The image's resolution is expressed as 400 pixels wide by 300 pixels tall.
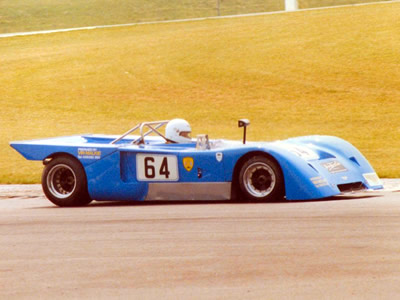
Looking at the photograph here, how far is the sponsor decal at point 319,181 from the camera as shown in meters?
10.0

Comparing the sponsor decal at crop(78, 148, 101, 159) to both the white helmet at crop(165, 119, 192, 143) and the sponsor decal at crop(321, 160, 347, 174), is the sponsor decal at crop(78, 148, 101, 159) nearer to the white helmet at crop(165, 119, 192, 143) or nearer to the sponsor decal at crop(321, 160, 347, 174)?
the white helmet at crop(165, 119, 192, 143)

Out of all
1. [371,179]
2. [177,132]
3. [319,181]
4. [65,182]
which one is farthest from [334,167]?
[65,182]

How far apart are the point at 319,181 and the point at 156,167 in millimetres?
1949

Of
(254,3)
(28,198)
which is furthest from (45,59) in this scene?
(28,198)

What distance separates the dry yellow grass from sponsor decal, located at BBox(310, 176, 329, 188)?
4.72 metres

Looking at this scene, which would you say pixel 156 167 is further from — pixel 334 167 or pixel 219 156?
pixel 334 167

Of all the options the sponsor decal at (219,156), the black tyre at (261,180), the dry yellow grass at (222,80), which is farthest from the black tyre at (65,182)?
the dry yellow grass at (222,80)

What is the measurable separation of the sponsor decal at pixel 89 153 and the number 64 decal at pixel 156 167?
20.3 inches

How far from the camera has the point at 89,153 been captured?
1108 centimetres

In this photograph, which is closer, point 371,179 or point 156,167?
point 156,167

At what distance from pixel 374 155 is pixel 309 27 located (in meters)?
26.4

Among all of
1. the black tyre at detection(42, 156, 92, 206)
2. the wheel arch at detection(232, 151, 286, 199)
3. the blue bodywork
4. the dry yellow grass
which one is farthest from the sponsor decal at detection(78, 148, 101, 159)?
the dry yellow grass

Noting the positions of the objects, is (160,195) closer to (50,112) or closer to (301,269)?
(301,269)

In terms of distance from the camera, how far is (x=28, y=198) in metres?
12.9
